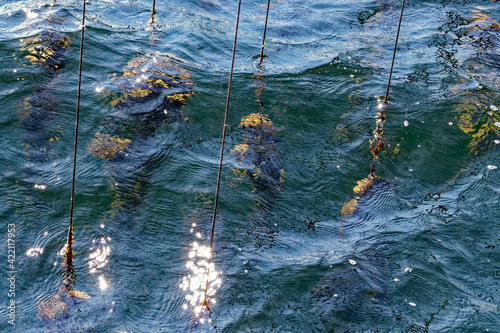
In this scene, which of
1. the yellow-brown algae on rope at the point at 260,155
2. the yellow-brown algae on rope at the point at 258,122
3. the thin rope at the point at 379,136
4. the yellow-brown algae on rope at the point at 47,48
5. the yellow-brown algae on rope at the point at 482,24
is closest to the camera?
the yellow-brown algae on rope at the point at 260,155

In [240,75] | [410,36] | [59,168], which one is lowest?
[59,168]

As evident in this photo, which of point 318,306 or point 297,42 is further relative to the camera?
point 297,42

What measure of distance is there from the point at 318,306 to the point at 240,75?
16.3 ft

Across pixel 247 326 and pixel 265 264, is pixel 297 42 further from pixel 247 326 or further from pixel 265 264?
pixel 247 326

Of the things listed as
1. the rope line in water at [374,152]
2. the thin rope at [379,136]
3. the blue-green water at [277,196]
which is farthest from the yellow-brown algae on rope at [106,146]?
the thin rope at [379,136]

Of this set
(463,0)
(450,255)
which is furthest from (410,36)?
(450,255)

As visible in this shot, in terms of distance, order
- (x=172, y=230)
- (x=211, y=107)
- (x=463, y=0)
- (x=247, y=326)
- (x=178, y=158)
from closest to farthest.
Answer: (x=247, y=326), (x=172, y=230), (x=178, y=158), (x=211, y=107), (x=463, y=0)

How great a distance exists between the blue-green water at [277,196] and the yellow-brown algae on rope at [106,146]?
0.14 m

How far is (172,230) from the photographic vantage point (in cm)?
593

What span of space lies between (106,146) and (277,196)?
104 inches

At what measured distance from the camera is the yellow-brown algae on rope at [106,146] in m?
6.75

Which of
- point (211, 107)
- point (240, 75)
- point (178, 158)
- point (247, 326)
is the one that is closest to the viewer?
point (247, 326)

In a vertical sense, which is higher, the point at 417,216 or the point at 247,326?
the point at 417,216

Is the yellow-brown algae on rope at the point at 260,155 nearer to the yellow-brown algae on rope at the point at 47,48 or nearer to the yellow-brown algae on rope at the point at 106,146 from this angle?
the yellow-brown algae on rope at the point at 106,146
